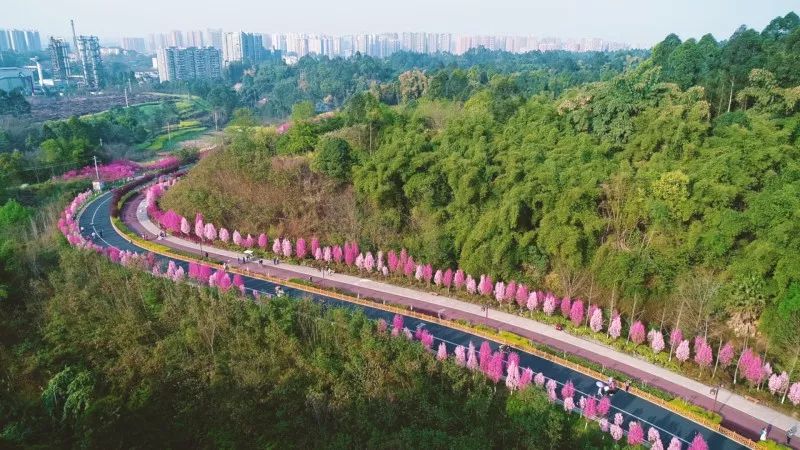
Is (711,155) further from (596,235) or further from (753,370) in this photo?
(753,370)

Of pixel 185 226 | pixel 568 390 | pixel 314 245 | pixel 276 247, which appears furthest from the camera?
pixel 185 226

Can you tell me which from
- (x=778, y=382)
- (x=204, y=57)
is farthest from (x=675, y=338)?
(x=204, y=57)

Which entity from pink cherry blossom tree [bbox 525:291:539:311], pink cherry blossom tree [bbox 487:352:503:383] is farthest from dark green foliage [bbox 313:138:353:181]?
pink cherry blossom tree [bbox 487:352:503:383]

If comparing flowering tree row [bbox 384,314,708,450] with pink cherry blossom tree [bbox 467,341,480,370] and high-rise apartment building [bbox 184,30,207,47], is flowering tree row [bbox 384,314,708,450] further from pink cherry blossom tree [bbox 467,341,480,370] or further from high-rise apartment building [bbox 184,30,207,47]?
high-rise apartment building [bbox 184,30,207,47]

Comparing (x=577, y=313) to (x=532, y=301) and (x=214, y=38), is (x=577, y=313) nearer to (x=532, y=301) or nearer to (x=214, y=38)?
(x=532, y=301)

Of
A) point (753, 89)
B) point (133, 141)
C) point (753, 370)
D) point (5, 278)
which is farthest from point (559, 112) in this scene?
point (133, 141)

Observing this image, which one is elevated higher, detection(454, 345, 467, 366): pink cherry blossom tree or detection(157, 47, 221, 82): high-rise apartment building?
detection(157, 47, 221, 82): high-rise apartment building

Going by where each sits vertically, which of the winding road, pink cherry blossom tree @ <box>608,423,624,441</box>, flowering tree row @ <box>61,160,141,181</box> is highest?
flowering tree row @ <box>61,160,141,181</box>
